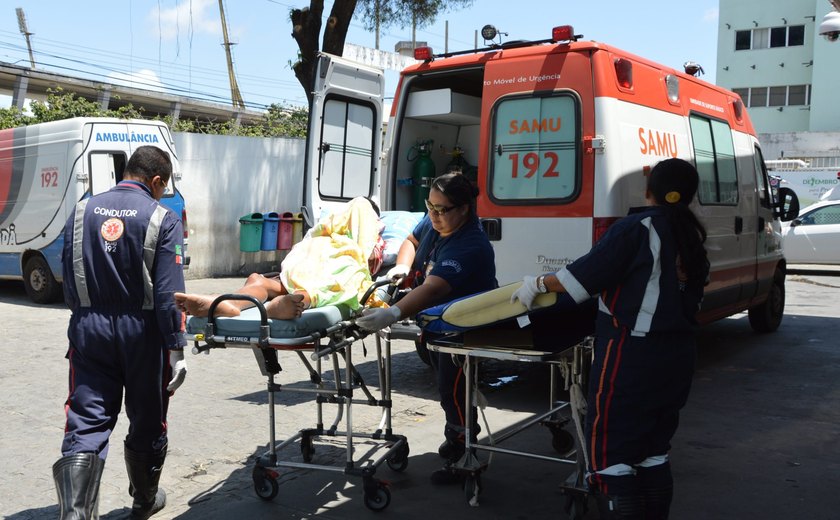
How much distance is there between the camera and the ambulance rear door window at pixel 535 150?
611 centimetres

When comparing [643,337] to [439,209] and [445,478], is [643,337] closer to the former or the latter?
[439,209]

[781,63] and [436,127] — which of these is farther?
[781,63]

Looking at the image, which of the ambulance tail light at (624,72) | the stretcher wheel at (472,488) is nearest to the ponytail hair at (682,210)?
the stretcher wheel at (472,488)

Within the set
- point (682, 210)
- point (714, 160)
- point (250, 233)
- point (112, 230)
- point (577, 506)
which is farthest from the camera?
point (250, 233)

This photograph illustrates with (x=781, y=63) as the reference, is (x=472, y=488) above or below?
below

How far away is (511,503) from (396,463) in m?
0.81

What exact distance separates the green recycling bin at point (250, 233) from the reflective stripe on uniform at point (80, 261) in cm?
1065

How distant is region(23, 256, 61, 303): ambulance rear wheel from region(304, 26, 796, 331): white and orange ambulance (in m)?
5.76

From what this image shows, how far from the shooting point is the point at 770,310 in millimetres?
9672

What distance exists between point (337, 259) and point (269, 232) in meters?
10.1

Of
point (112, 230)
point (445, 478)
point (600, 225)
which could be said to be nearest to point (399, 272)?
point (445, 478)

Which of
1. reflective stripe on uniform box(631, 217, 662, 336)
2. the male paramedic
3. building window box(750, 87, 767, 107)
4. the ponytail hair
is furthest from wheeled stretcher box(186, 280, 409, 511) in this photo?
building window box(750, 87, 767, 107)

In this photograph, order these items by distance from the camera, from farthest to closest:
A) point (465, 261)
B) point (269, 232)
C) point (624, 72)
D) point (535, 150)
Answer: point (269, 232) < point (535, 150) < point (624, 72) < point (465, 261)

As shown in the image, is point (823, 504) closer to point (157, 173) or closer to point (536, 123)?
point (536, 123)
